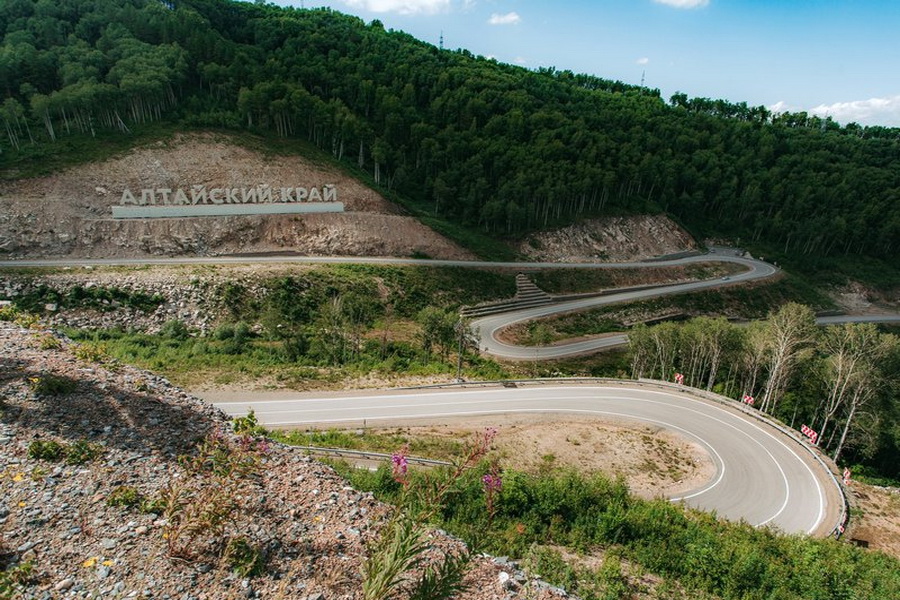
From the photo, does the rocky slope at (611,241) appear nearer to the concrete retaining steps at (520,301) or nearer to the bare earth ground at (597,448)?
the concrete retaining steps at (520,301)

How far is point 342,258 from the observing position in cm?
5975

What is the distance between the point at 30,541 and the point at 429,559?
8.47m

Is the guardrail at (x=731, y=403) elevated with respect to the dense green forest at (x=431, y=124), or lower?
lower

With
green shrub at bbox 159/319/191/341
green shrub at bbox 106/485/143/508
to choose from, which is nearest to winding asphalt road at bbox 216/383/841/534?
green shrub at bbox 106/485/143/508

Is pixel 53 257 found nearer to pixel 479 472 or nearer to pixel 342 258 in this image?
pixel 342 258

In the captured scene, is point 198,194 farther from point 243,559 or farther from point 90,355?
point 243,559

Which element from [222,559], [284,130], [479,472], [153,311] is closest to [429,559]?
[222,559]

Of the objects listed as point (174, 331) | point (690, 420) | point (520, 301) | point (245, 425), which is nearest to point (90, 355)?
point (245, 425)

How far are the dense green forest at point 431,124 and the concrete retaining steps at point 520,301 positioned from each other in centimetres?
1573

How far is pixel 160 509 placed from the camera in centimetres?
1077

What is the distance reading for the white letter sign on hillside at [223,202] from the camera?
54.0 meters

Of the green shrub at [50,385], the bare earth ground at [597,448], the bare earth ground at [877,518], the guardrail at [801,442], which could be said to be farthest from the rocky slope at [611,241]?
the green shrub at [50,385]

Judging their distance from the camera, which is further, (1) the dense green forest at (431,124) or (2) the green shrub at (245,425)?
(1) the dense green forest at (431,124)

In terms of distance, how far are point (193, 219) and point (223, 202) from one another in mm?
5115
